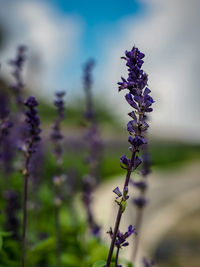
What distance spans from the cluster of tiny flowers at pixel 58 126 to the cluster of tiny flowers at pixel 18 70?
0.51 m

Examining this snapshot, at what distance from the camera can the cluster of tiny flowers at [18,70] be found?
312cm

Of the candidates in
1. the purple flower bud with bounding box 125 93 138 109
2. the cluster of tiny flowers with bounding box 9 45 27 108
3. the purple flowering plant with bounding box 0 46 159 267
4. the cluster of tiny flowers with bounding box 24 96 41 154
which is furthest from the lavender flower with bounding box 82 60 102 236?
the purple flower bud with bounding box 125 93 138 109

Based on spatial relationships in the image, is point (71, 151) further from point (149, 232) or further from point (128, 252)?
point (128, 252)

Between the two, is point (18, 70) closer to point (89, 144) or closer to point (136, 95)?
point (89, 144)

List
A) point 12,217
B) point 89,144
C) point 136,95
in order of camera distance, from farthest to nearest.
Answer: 1. point 89,144
2. point 12,217
3. point 136,95

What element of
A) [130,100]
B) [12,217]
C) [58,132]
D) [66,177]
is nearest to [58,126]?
[58,132]

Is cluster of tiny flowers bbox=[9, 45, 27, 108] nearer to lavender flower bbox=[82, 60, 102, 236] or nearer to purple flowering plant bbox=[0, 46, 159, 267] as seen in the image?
purple flowering plant bbox=[0, 46, 159, 267]

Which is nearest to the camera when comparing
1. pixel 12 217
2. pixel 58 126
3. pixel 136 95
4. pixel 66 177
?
pixel 136 95

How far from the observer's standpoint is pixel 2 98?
4359 millimetres

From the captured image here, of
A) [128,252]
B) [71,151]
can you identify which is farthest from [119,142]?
[128,252]

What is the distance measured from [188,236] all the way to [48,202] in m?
3.32

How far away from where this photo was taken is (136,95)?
170 cm

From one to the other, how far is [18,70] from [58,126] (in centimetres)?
68

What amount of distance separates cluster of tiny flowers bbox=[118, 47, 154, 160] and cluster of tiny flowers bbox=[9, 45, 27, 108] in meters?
1.58
